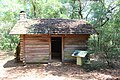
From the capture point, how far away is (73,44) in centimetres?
1486

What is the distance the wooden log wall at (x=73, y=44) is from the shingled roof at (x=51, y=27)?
0.69 m

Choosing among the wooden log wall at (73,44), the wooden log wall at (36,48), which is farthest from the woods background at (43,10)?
the wooden log wall at (36,48)

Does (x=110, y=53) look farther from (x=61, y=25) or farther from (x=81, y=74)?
(x=61, y=25)

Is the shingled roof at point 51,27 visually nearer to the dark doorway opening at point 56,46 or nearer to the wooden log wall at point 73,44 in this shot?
the wooden log wall at point 73,44

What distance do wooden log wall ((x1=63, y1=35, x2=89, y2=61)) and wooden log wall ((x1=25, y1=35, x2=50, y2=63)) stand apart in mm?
1480

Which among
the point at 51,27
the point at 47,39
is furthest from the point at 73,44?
the point at 51,27

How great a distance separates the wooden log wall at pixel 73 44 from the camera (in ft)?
48.5

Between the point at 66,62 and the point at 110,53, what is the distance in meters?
3.88

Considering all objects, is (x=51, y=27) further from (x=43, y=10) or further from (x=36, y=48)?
(x=43, y=10)

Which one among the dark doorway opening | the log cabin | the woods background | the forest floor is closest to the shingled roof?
the log cabin

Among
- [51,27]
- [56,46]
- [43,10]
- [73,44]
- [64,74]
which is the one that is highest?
[43,10]

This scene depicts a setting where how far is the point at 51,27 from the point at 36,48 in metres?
2.09

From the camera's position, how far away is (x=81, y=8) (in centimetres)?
2538

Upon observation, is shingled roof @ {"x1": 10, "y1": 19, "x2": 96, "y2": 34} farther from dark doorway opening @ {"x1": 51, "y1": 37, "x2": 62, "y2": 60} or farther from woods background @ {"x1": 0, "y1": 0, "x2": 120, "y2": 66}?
woods background @ {"x1": 0, "y1": 0, "x2": 120, "y2": 66}
